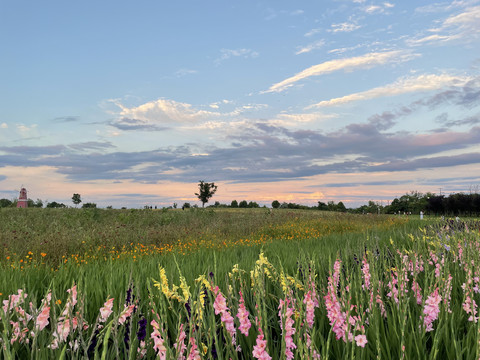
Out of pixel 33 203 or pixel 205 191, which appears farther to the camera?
pixel 205 191

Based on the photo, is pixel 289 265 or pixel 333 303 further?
pixel 289 265

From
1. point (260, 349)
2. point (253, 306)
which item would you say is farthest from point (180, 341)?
point (253, 306)

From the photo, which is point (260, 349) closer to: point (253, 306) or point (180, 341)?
point (180, 341)

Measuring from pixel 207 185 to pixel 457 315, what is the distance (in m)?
59.1

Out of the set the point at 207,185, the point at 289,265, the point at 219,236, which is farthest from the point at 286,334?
the point at 207,185

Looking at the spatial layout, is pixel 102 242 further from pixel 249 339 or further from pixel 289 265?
pixel 249 339

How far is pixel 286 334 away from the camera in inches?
84.4

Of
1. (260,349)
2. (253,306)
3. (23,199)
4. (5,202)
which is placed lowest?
(253,306)

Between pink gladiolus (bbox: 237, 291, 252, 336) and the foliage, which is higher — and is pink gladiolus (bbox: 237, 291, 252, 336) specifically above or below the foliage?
below

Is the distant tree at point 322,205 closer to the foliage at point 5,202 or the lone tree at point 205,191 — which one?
the lone tree at point 205,191

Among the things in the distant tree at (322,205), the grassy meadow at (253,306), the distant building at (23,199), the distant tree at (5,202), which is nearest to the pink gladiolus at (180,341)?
the grassy meadow at (253,306)

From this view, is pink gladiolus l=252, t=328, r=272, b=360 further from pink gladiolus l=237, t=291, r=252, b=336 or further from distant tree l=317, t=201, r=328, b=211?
distant tree l=317, t=201, r=328, b=211

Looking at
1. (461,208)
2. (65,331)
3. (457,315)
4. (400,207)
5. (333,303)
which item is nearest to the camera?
(65,331)

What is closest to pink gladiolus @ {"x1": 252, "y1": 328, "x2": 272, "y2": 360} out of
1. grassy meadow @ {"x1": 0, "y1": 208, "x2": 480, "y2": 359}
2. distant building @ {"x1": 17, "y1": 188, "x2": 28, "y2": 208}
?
grassy meadow @ {"x1": 0, "y1": 208, "x2": 480, "y2": 359}
